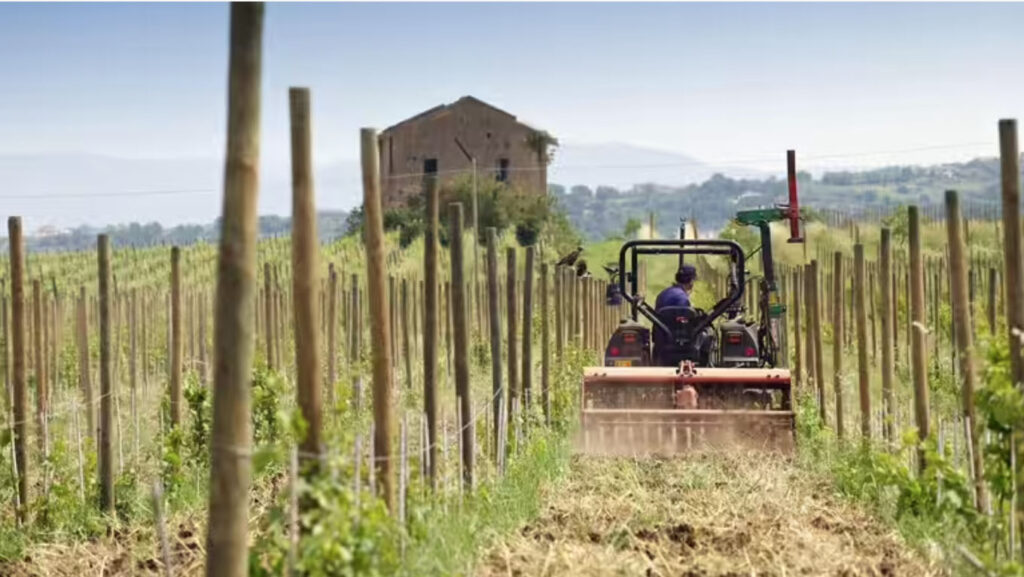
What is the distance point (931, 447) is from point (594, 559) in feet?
7.15

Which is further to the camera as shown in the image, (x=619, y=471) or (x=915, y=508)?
(x=619, y=471)

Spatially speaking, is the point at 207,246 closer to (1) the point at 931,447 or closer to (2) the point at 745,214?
(2) the point at 745,214

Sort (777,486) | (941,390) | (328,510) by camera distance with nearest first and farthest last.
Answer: (328,510) < (777,486) < (941,390)

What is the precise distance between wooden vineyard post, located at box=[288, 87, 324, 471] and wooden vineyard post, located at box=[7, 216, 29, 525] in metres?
4.85

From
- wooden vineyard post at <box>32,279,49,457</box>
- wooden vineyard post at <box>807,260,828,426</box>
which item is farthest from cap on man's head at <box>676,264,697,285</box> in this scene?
wooden vineyard post at <box>32,279,49,457</box>

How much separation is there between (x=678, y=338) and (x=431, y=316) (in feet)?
18.5

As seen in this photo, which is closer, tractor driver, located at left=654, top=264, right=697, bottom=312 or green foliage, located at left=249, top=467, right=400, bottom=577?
green foliage, located at left=249, top=467, right=400, bottom=577

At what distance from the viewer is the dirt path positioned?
8.62 metres

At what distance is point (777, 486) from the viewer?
1124 cm

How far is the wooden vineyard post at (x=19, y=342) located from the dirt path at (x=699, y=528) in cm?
387

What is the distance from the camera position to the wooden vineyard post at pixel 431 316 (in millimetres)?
9273

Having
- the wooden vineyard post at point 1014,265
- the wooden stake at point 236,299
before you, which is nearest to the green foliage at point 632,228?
the wooden vineyard post at point 1014,265

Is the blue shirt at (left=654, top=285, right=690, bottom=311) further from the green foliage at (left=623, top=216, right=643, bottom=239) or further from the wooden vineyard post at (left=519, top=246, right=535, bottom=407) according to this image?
the green foliage at (left=623, top=216, right=643, bottom=239)

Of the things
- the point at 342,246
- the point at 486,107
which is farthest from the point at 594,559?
the point at 486,107
